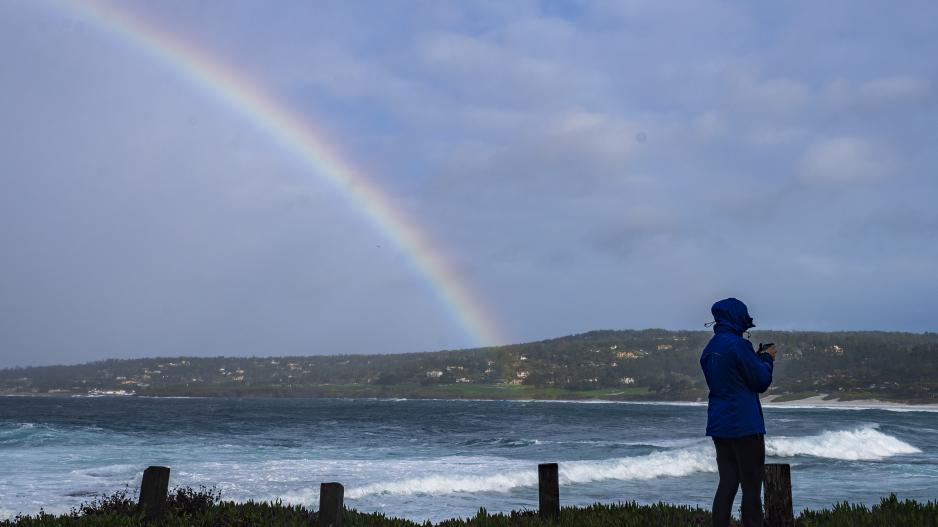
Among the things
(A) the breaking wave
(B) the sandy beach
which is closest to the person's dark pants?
(A) the breaking wave

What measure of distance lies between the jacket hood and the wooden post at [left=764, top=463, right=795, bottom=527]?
83.5 inches

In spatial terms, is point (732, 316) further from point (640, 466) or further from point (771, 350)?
point (640, 466)

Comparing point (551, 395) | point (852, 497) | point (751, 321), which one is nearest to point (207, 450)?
point (852, 497)

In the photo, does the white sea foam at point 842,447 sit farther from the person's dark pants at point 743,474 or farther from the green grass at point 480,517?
the person's dark pants at point 743,474

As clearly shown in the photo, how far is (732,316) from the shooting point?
7.43 metres

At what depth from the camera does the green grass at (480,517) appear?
9320 mm

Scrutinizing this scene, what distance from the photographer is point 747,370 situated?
7156 millimetres

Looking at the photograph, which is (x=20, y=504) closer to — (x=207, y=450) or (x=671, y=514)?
(x=671, y=514)

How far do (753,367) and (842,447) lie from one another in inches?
1312

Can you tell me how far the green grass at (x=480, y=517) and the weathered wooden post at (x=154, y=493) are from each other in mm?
121

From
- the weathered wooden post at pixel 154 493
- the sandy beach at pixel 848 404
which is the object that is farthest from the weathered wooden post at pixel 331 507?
the sandy beach at pixel 848 404

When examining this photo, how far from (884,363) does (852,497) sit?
16328 cm

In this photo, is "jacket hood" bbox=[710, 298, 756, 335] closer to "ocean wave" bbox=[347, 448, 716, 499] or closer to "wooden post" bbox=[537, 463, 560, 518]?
"wooden post" bbox=[537, 463, 560, 518]

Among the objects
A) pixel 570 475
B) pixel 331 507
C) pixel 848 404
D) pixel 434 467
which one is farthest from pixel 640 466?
pixel 848 404
